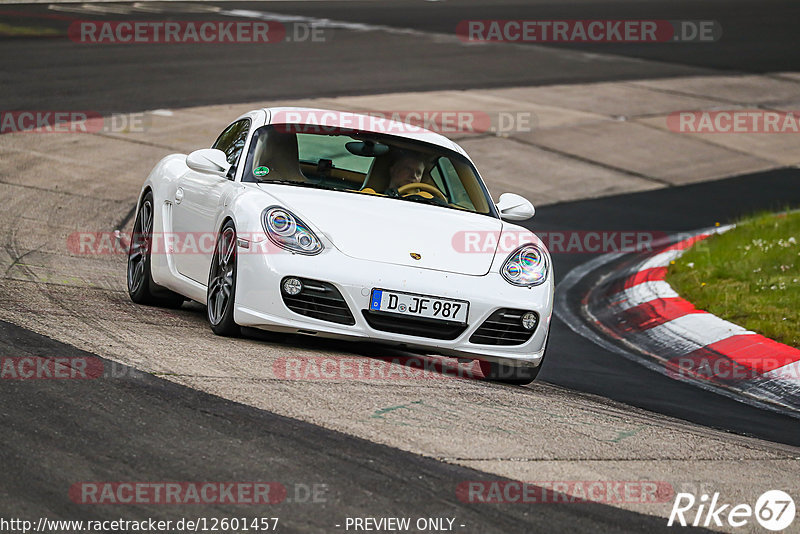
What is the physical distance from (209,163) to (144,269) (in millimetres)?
1112

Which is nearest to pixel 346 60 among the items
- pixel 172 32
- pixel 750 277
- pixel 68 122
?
pixel 172 32

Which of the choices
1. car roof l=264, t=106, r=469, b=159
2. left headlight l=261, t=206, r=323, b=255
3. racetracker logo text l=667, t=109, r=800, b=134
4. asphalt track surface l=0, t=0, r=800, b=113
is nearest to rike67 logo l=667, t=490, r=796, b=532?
Result: left headlight l=261, t=206, r=323, b=255

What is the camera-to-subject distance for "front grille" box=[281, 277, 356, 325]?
258 inches

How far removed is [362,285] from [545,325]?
3.73 ft

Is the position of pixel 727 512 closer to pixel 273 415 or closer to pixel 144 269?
pixel 273 415

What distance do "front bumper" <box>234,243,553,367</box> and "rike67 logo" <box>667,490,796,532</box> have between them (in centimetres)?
209

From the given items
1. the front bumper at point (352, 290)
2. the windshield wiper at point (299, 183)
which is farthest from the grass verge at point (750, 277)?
the windshield wiper at point (299, 183)

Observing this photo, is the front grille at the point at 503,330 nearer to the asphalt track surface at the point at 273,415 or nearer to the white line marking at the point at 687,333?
the asphalt track surface at the point at 273,415

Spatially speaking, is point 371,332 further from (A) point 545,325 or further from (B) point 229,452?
(B) point 229,452

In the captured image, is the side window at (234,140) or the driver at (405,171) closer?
the driver at (405,171)

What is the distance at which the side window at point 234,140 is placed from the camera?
8.01m

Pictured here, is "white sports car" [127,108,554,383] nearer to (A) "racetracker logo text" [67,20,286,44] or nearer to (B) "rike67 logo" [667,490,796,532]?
(B) "rike67 logo" [667,490,796,532]

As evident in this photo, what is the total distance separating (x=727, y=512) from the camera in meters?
4.74

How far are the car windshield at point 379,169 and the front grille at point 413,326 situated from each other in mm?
1211
